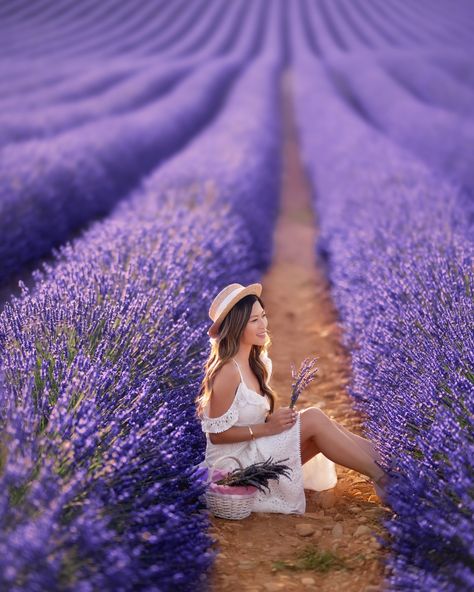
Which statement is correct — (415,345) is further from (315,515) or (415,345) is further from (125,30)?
(125,30)

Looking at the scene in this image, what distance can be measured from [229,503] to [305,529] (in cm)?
25

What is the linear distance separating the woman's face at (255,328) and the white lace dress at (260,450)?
10cm

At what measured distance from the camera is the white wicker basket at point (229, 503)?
234 cm

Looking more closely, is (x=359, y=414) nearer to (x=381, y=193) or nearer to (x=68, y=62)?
(x=381, y=193)

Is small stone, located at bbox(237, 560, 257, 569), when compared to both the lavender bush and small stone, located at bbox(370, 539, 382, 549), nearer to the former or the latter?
small stone, located at bbox(370, 539, 382, 549)

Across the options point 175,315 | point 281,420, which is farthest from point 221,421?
point 175,315

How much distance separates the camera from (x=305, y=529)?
235 cm

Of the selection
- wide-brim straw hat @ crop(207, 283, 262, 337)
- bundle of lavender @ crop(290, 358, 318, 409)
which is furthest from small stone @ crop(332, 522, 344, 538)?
wide-brim straw hat @ crop(207, 283, 262, 337)

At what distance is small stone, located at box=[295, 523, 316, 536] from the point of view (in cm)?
233

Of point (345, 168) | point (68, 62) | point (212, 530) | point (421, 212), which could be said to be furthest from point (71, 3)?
point (212, 530)

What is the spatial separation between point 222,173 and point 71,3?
25.6 m

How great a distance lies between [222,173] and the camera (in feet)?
19.6

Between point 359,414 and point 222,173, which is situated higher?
point 222,173

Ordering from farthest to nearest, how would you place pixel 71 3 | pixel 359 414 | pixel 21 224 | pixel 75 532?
pixel 71 3
pixel 21 224
pixel 359 414
pixel 75 532
